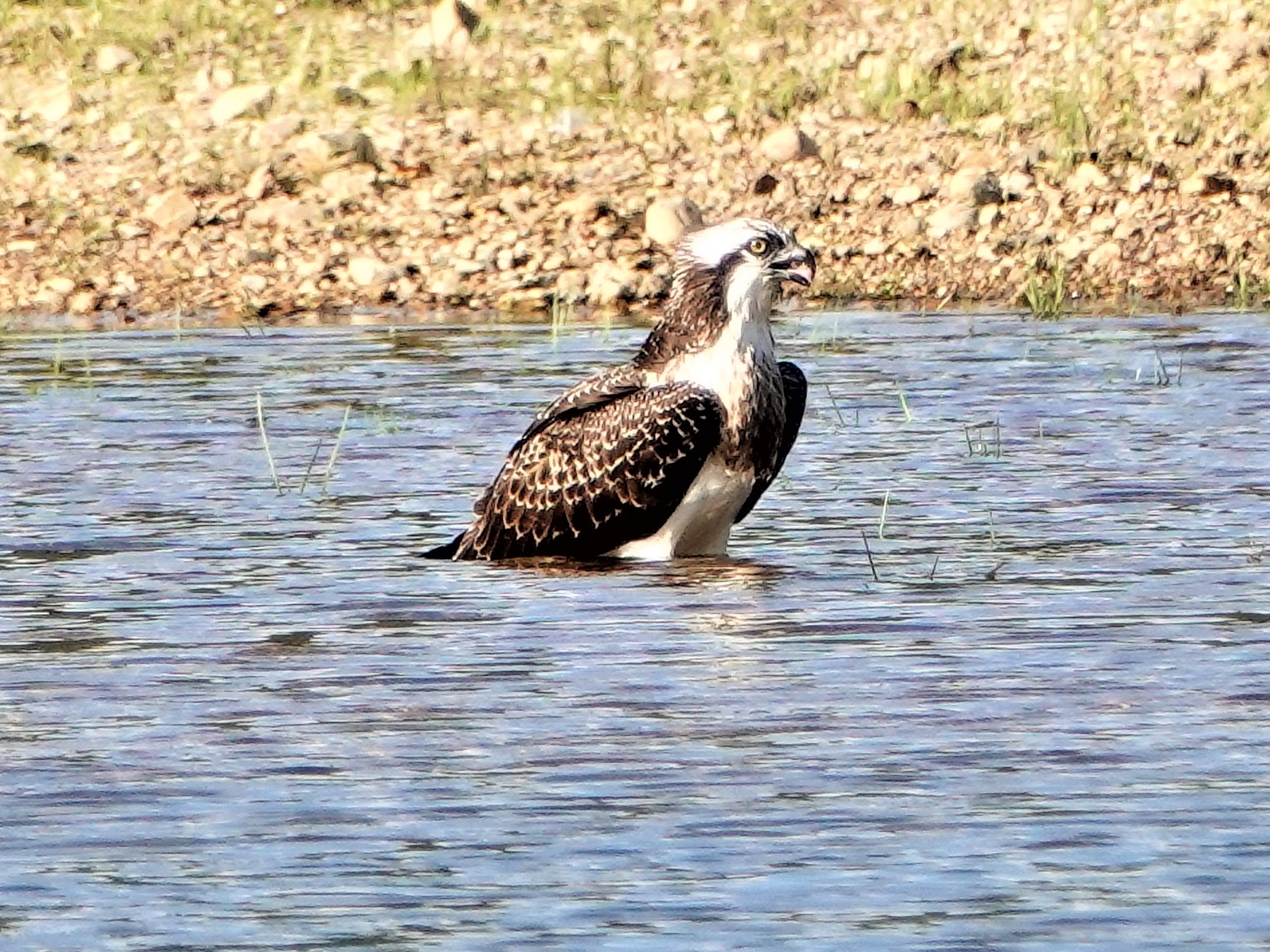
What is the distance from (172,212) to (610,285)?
319cm

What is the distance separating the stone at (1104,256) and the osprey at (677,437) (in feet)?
27.5

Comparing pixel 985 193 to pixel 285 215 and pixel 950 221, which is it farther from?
pixel 285 215

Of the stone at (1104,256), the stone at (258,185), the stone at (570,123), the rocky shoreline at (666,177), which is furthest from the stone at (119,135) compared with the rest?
the stone at (1104,256)

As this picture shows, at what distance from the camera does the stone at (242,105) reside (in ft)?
74.7

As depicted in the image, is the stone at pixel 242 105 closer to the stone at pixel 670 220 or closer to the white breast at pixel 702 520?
the stone at pixel 670 220

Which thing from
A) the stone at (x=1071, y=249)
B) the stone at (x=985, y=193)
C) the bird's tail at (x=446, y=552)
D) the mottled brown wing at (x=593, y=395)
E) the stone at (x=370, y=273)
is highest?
the stone at (x=985, y=193)

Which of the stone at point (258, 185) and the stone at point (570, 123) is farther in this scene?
the stone at point (570, 123)

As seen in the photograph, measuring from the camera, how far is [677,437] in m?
10.8

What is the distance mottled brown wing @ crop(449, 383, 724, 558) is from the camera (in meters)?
10.8

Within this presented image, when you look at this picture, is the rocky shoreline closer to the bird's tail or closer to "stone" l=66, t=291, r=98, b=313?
"stone" l=66, t=291, r=98, b=313

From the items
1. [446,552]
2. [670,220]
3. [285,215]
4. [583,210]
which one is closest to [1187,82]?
[670,220]

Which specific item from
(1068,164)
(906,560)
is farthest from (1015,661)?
(1068,164)

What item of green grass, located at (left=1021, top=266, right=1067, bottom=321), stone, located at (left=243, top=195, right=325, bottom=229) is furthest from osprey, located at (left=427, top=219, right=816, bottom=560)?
stone, located at (left=243, top=195, right=325, bottom=229)

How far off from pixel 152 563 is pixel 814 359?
21.4 feet
